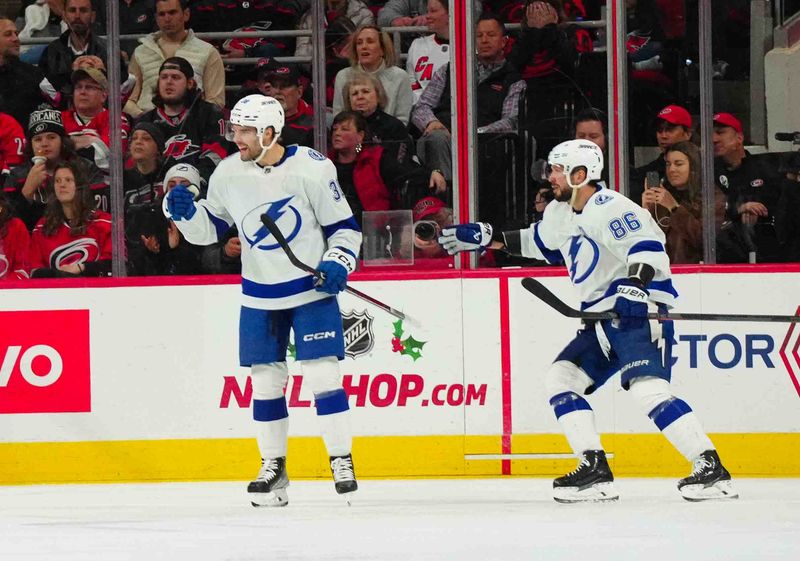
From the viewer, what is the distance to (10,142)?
234 inches

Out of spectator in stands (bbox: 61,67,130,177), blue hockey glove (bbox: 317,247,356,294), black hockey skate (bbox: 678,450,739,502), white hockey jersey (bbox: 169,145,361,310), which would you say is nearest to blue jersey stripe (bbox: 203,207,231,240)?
white hockey jersey (bbox: 169,145,361,310)

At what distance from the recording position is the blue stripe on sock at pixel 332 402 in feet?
15.7

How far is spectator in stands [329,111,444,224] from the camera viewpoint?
19.3 feet

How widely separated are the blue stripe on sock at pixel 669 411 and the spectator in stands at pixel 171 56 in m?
2.27

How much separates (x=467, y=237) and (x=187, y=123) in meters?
1.48

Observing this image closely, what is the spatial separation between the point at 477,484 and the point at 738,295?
1210 mm

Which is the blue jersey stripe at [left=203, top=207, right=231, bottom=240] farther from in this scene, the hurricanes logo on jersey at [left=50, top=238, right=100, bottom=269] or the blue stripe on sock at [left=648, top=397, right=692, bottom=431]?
the blue stripe on sock at [left=648, top=397, right=692, bottom=431]

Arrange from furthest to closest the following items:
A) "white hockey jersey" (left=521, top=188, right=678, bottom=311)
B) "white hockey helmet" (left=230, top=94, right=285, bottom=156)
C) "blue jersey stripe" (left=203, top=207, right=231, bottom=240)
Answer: "blue jersey stripe" (left=203, top=207, right=231, bottom=240) → "white hockey helmet" (left=230, top=94, right=285, bottom=156) → "white hockey jersey" (left=521, top=188, right=678, bottom=311)

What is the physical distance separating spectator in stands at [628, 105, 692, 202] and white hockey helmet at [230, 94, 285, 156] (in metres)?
1.62

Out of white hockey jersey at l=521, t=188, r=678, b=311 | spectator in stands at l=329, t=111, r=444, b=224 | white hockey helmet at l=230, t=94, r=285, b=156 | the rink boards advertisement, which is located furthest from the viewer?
spectator in stands at l=329, t=111, r=444, b=224

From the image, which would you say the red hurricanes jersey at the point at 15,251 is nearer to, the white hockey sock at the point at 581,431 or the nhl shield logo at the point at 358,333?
the nhl shield logo at the point at 358,333

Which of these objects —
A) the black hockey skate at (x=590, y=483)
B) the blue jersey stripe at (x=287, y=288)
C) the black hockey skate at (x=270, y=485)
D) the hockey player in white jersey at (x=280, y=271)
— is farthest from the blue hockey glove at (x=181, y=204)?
the black hockey skate at (x=590, y=483)

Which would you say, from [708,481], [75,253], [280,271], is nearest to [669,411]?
[708,481]

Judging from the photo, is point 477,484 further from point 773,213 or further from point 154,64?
point 154,64
